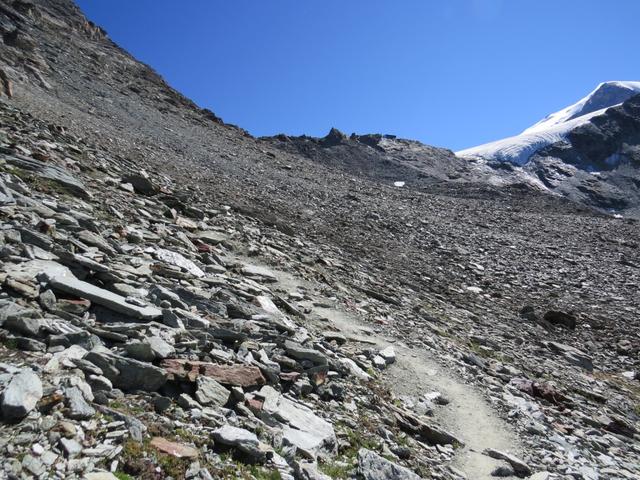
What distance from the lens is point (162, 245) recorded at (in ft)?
39.3

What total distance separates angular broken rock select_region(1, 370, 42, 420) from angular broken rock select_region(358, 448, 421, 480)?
3821mm

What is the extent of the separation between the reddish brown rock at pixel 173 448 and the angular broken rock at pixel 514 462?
542cm

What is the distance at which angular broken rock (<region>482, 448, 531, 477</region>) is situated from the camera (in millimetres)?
7601

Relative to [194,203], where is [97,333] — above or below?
below

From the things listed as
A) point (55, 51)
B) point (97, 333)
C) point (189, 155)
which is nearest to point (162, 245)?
point (97, 333)

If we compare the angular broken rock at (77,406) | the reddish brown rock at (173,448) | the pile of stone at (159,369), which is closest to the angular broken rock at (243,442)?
the pile of stone at (159,369)

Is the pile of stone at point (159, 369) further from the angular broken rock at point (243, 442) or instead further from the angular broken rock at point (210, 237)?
the angular broken rock at point (210, 237)

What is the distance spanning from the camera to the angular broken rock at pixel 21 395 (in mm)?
4227

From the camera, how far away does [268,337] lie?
8789 millimetres

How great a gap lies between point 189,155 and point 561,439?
3060 centimetres

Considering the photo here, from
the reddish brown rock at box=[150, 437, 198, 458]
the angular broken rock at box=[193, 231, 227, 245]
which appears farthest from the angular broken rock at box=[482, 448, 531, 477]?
the angular broken rock at box=[193, 231, 227, 245]

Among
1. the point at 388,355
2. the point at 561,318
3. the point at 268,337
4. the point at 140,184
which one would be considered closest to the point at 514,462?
the point at 388,355

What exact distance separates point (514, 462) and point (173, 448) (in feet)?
18.8

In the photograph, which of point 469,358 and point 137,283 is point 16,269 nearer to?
point 137,283
